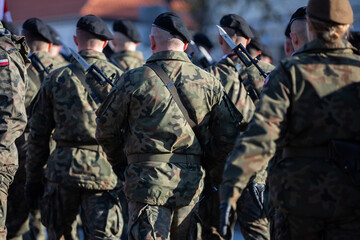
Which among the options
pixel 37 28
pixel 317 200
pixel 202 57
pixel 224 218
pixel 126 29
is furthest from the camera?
pixel 126 29

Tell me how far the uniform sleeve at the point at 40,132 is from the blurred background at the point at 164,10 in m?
18.9

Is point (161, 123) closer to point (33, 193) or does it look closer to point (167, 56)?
point (167, 56)

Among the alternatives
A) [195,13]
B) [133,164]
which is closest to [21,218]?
[133,164]

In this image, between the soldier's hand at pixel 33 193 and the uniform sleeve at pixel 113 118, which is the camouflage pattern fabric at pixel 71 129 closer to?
the soldier's hand at pixel 33 193

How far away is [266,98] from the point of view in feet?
12.7

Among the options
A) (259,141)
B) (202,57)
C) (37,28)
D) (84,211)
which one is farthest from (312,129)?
(202,57)

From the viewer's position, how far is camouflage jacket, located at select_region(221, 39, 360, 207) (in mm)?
3781

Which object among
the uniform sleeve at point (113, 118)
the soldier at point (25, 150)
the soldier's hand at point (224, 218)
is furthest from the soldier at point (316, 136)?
the soldier at point (25, 150)

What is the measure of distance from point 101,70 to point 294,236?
10.1 ft

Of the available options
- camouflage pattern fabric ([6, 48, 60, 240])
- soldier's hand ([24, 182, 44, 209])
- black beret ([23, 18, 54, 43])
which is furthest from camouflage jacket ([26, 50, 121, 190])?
black beret ([23, 18, 54, 43])

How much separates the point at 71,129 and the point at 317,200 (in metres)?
2.91

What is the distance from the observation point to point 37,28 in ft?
25.8

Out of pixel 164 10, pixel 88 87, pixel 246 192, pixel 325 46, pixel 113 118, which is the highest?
pixel 325 46

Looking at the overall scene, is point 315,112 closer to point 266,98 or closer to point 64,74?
point 266,98
